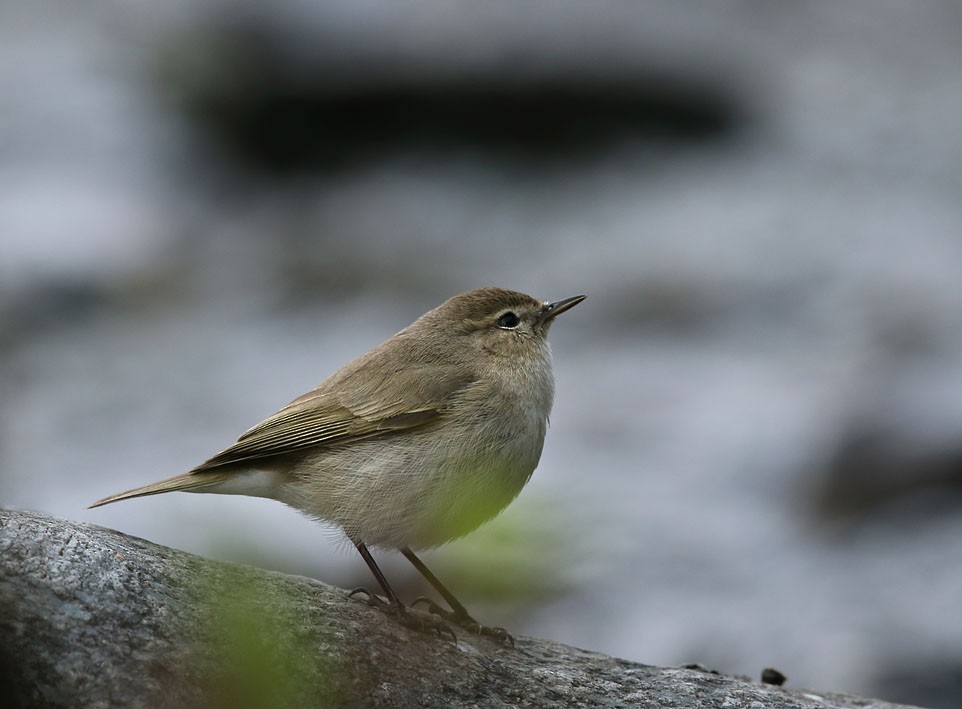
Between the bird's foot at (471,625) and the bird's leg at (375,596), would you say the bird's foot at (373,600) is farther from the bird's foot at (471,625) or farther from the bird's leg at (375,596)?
the bird's foot at (471,625)

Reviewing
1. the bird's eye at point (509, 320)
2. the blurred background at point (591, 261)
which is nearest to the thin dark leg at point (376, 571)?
the bird's eye at point (509, 320)

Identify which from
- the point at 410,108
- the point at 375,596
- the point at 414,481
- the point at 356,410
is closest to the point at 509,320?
the point at 356,410

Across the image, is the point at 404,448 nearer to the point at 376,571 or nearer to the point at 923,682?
the point at 376,571

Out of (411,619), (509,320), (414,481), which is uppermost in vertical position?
(509,320)

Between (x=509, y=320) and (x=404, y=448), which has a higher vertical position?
(x=509, y=320)

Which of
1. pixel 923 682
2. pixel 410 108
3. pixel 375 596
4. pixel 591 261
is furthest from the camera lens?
pixel 410 108

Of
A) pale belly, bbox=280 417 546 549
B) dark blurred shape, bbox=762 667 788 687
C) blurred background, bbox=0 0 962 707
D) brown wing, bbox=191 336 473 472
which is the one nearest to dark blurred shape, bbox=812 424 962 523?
blurred background, bbox=0 0 962 707

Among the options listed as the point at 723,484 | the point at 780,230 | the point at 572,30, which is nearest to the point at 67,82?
the point at 572,30
